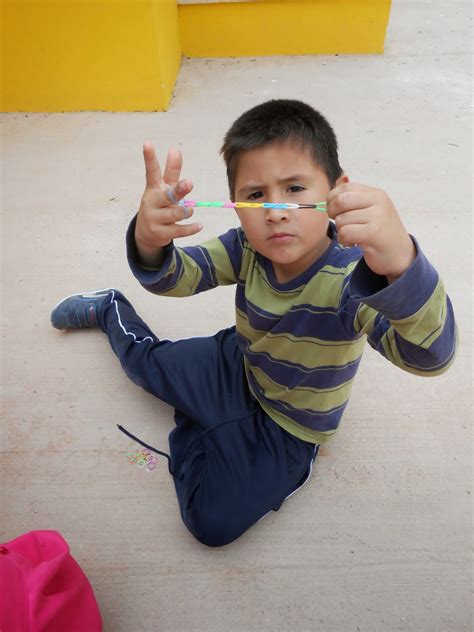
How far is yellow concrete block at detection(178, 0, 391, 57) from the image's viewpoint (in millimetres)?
2074

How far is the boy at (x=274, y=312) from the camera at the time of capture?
1.69 ft

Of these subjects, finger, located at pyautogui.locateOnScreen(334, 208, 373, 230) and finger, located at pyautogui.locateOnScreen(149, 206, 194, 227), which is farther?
finger, located at pyautogui.locateOnScreen(149, 206, 194, 227)

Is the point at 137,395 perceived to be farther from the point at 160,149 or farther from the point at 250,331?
the point at 160,149

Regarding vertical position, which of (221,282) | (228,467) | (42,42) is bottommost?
(228,467)

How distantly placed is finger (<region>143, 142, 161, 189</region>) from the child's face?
113 mm

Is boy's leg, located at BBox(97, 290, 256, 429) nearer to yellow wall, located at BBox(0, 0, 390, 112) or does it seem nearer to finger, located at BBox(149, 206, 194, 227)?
finger, located at BBox(149, 206, 194, 227)

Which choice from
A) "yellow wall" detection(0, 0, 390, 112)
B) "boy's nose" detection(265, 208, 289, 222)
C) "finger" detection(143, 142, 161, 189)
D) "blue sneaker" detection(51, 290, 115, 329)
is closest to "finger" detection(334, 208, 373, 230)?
"boy's nose" detection(265, 208, 289, 222)

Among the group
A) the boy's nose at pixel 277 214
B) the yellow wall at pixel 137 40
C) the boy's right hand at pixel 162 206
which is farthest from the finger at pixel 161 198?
the yellow wall at pixel 137 40

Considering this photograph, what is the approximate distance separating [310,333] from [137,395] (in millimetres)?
506

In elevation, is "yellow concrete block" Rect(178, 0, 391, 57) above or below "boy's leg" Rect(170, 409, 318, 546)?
above

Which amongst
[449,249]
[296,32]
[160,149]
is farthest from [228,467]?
[296,32]

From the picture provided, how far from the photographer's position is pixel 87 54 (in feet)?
6.01

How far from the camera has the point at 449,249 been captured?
1.38 meters

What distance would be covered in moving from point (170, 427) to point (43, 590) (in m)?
0.41
